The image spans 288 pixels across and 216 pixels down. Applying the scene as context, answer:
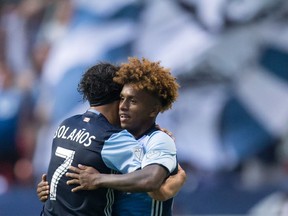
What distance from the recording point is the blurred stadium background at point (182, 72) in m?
13.5

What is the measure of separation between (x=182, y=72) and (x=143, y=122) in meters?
7.43

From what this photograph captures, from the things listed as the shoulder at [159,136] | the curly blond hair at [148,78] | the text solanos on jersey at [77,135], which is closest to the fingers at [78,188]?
the text solanos on jersey at [77,135]

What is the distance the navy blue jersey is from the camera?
6.19 metres

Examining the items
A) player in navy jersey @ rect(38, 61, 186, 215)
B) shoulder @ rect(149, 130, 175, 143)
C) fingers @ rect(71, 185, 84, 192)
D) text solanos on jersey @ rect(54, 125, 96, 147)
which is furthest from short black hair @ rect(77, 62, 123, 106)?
fingers @ rect(71, 185, 84, 192)

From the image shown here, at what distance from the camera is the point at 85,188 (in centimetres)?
615

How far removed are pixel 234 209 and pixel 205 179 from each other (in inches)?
25.4

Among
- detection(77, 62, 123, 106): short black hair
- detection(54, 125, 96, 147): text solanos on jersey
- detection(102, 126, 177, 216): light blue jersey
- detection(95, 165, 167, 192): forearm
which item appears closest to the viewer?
detection(95, 165, 167, 192): forearm

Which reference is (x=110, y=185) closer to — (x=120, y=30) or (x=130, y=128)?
(x=130, y=128)

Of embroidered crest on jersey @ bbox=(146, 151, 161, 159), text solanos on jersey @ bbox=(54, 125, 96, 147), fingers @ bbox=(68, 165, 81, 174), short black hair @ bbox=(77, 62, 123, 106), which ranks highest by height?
short black hair @ bbox=(77, 62, 123, 106)

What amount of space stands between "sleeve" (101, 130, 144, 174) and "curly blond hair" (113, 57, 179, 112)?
12.9 inches

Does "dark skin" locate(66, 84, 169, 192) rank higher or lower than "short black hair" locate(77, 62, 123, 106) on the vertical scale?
lower

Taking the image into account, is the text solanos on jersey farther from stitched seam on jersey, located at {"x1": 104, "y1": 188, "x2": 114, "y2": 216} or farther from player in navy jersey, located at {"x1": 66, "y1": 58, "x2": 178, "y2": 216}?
stitched seam on jersey, located at {"x1": 104, "y1": 188, "x2": 114, "y2": 216}

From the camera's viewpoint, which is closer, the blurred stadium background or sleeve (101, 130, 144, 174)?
sleeve (101, 130, 144, 174)

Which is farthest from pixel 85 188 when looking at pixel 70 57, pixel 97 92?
pixel 70 57
